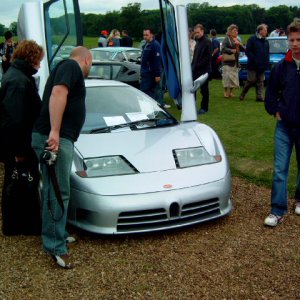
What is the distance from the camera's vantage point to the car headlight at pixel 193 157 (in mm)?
4371

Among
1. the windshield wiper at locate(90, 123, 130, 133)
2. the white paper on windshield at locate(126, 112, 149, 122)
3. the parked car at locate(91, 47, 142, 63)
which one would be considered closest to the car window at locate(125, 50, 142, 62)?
the parked car at locate(91, 47, 142, 63)

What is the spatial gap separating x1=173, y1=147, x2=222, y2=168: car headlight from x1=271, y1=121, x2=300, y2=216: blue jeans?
54cm

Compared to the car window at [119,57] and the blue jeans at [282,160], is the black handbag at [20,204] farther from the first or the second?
the car window at [119,57]

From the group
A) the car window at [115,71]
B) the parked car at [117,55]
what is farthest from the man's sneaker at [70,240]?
the parked car at [117,55]

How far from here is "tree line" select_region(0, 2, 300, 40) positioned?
2477 centimetres

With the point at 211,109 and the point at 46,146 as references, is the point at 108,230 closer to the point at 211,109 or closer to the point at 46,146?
the point at 46,146

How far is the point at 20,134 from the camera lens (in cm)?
379

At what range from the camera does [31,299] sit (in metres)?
3.12

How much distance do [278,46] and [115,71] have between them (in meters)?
7.20

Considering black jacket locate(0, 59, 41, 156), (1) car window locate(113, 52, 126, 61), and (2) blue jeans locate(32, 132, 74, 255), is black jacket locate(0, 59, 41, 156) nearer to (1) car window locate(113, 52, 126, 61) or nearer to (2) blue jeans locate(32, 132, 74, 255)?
(2) blue jeans locate(32, 132, 74, 255)

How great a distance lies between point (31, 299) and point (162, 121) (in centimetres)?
261

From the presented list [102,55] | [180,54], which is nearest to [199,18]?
[102,55]

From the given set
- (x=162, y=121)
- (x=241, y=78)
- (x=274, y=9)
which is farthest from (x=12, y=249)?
(x=274, y=9)

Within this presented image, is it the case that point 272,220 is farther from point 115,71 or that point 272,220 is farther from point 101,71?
point 115,71
